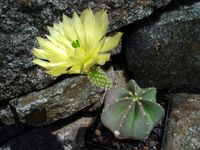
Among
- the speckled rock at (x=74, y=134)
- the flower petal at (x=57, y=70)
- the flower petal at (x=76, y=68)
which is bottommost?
the speckled rock at (x=74, y=134)

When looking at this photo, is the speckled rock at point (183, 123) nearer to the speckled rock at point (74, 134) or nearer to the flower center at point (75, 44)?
the speckled rock at point (74, 134)

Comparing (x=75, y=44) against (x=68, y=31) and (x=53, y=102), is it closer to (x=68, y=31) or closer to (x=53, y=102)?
(x=68, y=31)

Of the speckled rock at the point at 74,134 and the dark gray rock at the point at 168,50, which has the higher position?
the dark gray rock at the point at 168,50

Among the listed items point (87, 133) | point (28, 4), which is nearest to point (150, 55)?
point (87, 133)

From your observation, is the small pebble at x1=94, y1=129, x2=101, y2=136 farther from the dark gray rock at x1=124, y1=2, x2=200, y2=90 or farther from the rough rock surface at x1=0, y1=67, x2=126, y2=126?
the dark gray rock at x1=124, y1=2, x2=200, y2=90

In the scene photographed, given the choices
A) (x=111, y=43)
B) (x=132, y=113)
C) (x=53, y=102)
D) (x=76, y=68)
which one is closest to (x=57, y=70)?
(x=76, y=68)

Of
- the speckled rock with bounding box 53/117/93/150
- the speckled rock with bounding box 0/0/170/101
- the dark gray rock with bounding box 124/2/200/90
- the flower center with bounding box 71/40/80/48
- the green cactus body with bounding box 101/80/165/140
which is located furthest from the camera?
the speckled rock with bounding box 53/117/93/150

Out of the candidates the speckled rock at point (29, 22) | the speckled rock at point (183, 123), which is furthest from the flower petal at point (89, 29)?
the speckled rock at point (183, 123)

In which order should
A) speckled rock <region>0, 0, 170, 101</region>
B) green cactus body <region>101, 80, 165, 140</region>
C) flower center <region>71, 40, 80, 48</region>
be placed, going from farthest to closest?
speckled rock <region>0, 0, 170, 101</region> → green cactus body <region>101, 80, 165, 140</region> → flower center <region>71, 40, 80, 48</region>

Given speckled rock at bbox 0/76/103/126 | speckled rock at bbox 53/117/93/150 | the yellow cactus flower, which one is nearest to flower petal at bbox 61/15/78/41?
the yellow cactus flower
